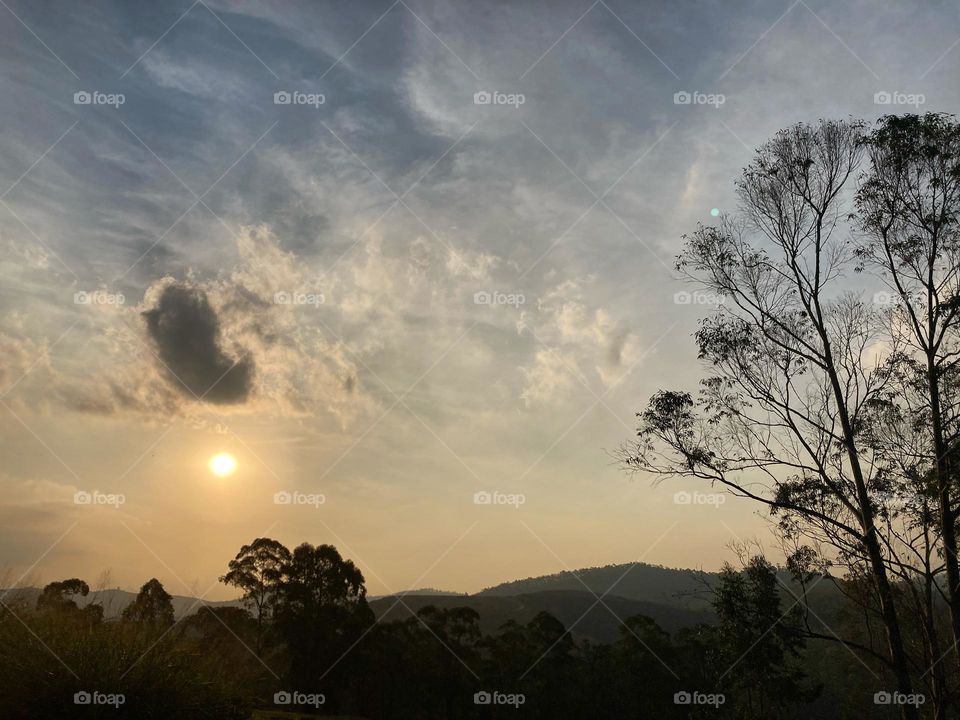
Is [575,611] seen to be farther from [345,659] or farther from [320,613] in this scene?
[320,613]

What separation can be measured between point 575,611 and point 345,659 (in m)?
133

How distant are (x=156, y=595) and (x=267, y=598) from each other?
6.04 metres

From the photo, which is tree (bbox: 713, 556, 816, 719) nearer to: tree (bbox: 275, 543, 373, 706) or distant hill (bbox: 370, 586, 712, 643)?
tree (bbox: 275, 543, 373, 706)

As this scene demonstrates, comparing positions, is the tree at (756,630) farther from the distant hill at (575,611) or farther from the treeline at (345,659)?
the distant hill at (575,611)

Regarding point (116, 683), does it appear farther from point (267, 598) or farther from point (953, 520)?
point (267, 598)

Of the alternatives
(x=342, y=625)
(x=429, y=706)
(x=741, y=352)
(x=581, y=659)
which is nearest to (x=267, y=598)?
(x=342, y=625)

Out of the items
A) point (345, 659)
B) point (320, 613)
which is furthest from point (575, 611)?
point (320, 613)

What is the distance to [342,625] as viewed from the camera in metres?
Result: 36.8

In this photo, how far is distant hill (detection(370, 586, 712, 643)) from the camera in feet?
445

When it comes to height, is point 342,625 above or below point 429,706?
above

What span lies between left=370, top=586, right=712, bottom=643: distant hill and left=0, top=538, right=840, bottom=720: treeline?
259 ft

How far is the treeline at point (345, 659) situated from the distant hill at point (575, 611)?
3107 inches

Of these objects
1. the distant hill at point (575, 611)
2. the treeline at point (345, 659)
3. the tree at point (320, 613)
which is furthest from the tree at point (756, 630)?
the distant hill at point (575, 611)

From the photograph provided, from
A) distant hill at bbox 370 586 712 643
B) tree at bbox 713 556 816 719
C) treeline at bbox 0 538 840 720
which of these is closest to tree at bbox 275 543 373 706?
treeline at bbox 0 538 840 720
